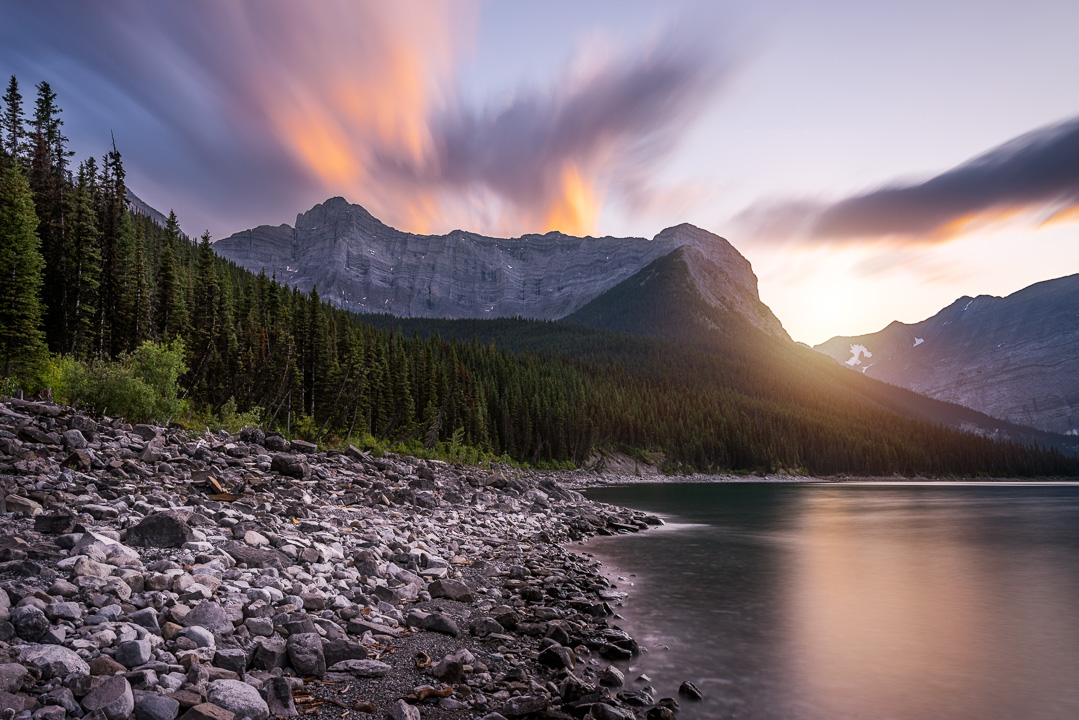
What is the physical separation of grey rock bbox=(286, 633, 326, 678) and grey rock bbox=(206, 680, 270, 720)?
1273mm

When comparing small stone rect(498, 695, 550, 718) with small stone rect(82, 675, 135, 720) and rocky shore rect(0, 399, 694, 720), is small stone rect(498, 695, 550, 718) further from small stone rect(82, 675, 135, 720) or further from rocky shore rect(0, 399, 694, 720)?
small stone rect(82, 675, 135, 720)

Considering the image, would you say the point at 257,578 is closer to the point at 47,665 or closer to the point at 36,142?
the point at 47,665

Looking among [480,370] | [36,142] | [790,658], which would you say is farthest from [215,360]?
[480,370]

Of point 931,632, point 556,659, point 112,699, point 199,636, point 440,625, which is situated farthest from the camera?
point 931,632

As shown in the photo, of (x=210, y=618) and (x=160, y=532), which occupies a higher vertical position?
(x=160, y=532)

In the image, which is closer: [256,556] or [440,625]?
[256,556]

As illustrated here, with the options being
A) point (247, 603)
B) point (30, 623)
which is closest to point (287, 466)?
point (247, 603)

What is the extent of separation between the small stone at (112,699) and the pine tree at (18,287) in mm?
32279

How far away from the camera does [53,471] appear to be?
12.6m

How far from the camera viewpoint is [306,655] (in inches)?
323

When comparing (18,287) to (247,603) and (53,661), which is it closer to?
(247,603)

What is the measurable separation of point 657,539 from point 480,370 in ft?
308

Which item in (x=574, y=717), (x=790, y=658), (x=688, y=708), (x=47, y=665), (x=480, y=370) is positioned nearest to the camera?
(x=47, y=665)

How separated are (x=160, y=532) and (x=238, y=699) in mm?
5394
